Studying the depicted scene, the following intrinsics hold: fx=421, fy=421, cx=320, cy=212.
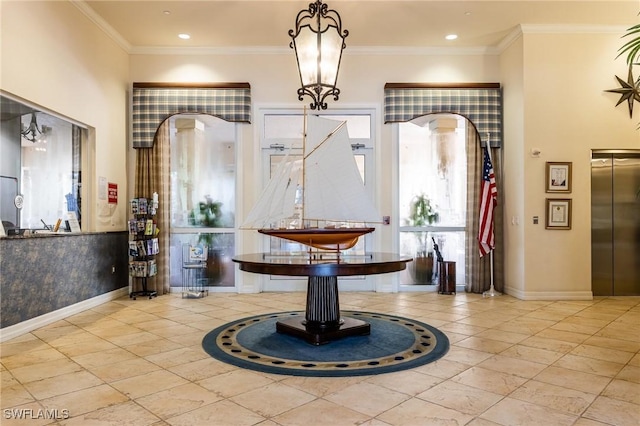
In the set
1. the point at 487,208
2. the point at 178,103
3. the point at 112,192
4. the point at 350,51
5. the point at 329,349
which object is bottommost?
the point at 329,349

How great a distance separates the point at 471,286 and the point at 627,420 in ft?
12.9

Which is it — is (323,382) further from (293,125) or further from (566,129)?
(566,129)

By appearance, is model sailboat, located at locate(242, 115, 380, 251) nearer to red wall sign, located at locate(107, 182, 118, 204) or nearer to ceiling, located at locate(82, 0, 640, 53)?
ceiling, located at locate(82, 0, 640, 53)

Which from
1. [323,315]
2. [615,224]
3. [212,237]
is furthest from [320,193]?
[615,224]

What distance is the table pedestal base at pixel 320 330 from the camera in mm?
3613

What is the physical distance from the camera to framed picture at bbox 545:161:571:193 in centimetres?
562

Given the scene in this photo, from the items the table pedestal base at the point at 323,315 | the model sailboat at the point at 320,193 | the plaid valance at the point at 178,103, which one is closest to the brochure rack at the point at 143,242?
the plaid valance at the point at 178,103

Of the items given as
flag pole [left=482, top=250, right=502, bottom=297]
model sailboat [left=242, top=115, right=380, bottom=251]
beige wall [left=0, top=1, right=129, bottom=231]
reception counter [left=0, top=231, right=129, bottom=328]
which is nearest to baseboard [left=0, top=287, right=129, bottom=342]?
reception counter [left=0, top=231, right=129, bottom=328]

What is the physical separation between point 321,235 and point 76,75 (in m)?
3.59

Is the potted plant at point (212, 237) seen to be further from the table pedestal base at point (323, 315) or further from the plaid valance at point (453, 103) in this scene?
the plaid valance at point (453, 103)

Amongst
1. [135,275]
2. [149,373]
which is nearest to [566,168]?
[149,373]

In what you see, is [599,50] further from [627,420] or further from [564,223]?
[627,420]

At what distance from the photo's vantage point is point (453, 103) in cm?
616

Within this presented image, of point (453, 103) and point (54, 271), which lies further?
point (453, 103)
